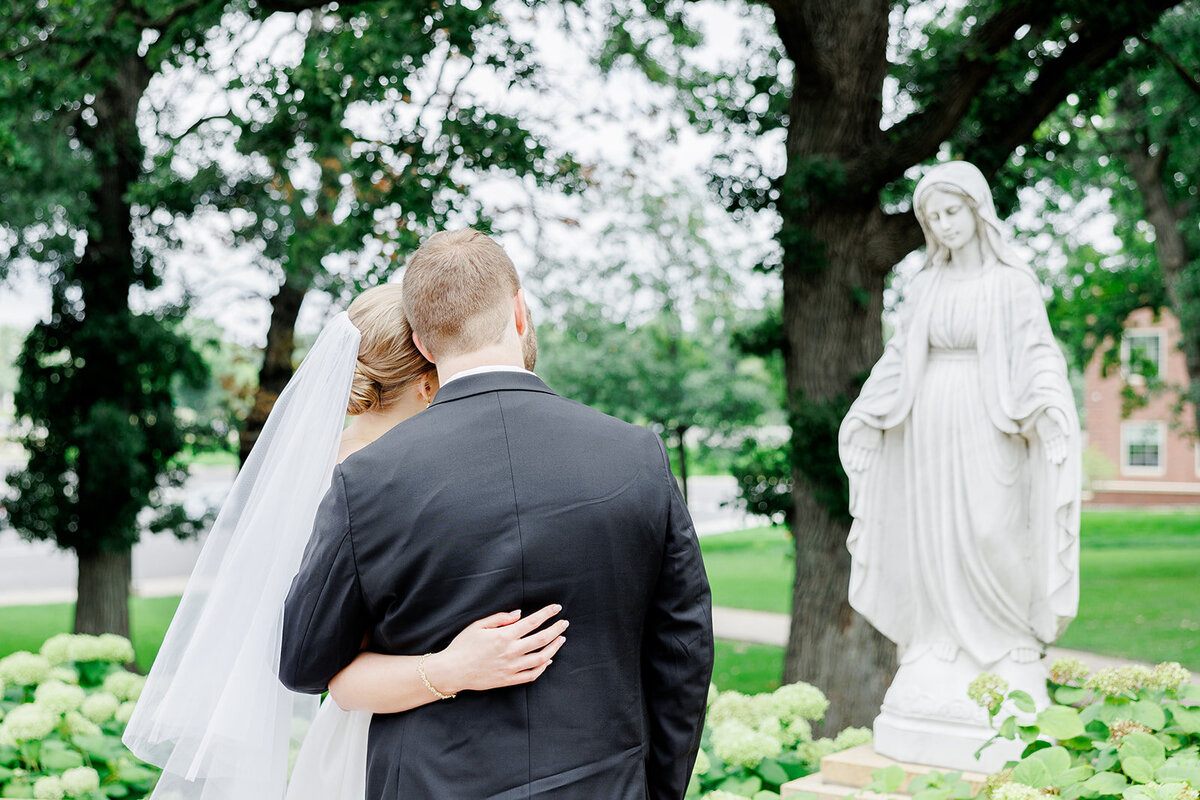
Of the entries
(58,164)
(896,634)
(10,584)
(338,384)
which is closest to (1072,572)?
(896,634)

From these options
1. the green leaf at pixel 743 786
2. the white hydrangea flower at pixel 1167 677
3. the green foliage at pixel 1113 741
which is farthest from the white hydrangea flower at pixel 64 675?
the white hydrangea flower at pixel 1167 677

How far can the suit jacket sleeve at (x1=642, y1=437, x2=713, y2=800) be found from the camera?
7.14 ft

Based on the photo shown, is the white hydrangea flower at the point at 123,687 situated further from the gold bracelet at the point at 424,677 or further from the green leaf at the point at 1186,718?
the green leaf at the point at 1186,718

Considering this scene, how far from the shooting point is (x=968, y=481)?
4.29m

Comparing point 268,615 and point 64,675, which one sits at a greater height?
point 268,615

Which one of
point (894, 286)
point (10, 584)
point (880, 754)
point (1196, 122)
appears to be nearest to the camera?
point (880, 754)

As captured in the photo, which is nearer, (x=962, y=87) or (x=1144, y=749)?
(x=1144, y=749)

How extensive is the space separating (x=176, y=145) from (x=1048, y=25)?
8.24 m

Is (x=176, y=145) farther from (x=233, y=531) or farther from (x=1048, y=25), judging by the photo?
(x=233, y=531)

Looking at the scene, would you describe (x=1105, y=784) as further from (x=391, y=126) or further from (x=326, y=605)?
(x=391, y=126)

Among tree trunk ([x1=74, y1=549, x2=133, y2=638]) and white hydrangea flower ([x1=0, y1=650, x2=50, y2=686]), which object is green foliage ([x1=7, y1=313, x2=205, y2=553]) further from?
white hydrangea flower ([x1=0, y1=650, x2=50, y2=686])

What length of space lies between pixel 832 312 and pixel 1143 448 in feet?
114

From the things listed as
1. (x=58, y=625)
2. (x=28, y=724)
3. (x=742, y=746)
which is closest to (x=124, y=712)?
(x=28, y=724)

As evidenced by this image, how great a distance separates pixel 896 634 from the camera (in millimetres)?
4594
